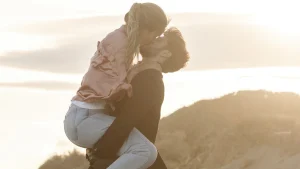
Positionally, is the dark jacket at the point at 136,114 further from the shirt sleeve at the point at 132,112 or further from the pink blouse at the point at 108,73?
the pink blouse at the point at 108,73

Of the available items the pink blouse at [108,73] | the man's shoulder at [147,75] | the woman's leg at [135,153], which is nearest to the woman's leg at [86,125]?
the pink blouse at [108,73]

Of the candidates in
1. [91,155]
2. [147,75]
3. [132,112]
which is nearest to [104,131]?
[132,112]

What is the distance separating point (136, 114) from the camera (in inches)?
218

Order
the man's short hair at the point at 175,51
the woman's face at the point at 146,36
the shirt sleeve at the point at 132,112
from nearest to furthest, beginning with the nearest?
1. the shirt sleeve at the point at 132,112
2. the woman's face at the point at 146,36
3. the man's short hair at the point at 175,51

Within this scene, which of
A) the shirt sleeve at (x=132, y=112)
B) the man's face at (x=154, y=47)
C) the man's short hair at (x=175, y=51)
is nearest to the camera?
the shirt sleeve at (x=132, y=112)

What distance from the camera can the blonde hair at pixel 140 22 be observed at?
5.54m

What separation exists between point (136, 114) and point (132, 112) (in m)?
0.03

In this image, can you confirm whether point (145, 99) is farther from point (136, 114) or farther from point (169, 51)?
point (169, 51)

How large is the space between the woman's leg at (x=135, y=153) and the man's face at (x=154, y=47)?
69 centimetres

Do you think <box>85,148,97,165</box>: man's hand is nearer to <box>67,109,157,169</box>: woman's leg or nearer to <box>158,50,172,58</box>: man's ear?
<box>67,109,157,169</box>: woman's leg

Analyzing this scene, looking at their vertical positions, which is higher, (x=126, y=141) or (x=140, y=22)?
(x=140, y=22)

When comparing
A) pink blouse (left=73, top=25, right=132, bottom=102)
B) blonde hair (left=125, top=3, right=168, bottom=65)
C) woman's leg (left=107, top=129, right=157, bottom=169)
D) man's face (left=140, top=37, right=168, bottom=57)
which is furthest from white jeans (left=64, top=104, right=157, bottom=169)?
man's face (left=140, top=37, right=168, bottom=57)

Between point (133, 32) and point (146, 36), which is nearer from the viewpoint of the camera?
point (133, 32)

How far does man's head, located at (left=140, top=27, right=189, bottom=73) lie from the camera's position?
228 inches
